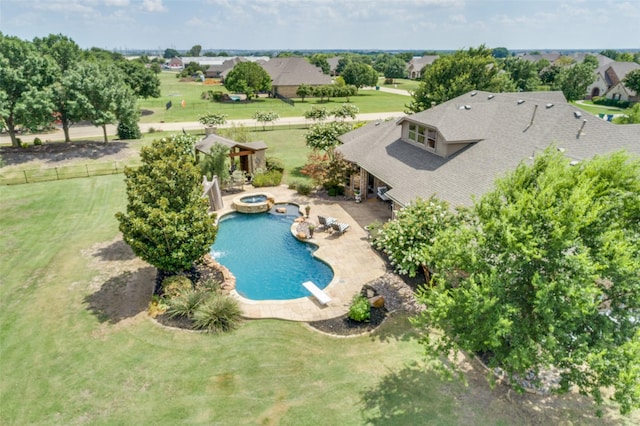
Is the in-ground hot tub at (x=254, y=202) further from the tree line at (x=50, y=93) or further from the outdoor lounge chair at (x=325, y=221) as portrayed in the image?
the tree line at (x=50, y=93)

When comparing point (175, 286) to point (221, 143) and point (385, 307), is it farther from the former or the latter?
point (221, 143)

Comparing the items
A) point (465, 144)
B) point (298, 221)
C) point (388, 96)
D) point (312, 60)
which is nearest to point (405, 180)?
point (465, 144)

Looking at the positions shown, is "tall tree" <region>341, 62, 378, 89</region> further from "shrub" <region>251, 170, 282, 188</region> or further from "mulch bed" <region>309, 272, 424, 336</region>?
"mulch bed" <region>309, 272, 424, 336</region>

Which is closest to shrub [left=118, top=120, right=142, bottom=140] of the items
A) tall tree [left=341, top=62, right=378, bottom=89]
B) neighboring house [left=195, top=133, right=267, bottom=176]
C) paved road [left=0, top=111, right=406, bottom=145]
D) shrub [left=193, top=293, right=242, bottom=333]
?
paved road [left=0, top=111, right=406, bottom=145]

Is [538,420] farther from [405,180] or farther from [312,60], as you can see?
[312,60]

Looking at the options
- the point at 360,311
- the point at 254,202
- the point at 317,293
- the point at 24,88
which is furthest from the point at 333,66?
the point at 360,311

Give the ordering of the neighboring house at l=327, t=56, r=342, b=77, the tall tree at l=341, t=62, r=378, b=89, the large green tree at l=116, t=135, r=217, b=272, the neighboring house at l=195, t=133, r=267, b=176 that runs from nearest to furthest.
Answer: the large green tree at l=116, t=135, r=217, b=272, the neighboring house at l=195, t=133, r=267, b=176, the tall tree at l=341, t=62, r=378, b=89, the neighboring house at l=327, t=56, r=342, b=77
